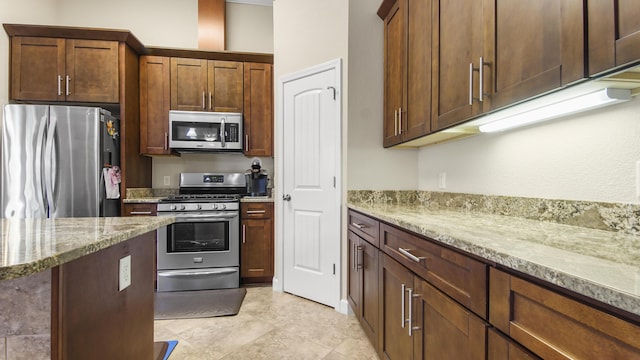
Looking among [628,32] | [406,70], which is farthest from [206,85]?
[628,32]

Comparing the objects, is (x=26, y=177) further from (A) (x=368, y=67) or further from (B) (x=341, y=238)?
(A) (x=368, y=67)

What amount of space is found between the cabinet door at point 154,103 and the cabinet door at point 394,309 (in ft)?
9.32

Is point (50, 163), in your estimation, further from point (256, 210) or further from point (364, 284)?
point (364, 284)

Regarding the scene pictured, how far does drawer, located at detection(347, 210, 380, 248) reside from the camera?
1669mm

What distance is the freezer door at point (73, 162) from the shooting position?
8.89 ft

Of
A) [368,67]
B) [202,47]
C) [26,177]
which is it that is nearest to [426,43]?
[368,67]

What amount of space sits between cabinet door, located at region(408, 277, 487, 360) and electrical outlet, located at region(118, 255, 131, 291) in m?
1.16

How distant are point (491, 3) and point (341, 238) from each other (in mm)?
1838

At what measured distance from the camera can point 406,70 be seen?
1.92 m

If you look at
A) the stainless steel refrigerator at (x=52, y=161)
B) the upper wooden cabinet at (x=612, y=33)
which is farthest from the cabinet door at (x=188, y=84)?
the upper wooden cabinet at (x=612, y=33)

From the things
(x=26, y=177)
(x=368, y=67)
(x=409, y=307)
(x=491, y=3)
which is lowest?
(x=409, y=307)

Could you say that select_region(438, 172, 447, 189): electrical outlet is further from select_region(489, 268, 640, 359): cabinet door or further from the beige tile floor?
select_region(489, 268, 640, 359): cabinet door

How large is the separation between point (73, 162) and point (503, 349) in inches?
138

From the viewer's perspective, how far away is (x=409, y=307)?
122 cm
